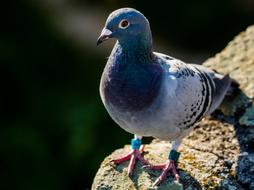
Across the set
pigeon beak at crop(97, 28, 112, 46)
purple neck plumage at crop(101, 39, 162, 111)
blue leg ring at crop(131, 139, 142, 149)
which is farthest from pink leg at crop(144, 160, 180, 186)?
pigeon beak at crop(97, 28, 112, 46)

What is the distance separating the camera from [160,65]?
19.4 feet

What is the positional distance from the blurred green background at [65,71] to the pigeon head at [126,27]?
321 centimetres

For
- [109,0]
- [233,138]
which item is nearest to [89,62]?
[109,0]

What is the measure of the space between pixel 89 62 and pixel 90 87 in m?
0.77

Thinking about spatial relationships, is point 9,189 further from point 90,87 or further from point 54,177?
point 90,87

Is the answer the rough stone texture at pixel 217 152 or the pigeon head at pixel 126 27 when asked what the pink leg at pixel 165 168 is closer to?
the rough stone texture at pixel 217 152

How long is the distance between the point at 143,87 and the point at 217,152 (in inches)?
38.5

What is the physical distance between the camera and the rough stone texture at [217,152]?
5.91 meters

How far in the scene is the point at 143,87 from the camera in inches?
225

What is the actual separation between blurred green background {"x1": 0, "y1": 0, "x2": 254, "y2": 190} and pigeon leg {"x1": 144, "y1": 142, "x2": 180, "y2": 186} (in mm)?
2740

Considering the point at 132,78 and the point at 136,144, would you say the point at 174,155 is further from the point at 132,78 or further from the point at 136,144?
the point at 132,78

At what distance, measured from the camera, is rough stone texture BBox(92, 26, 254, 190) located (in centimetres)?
591

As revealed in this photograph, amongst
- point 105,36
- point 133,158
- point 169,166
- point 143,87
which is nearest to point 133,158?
point 133,158

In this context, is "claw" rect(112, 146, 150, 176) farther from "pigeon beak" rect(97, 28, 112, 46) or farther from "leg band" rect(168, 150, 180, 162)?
"pigeon beak" rect(97, 28, 112, 46)
